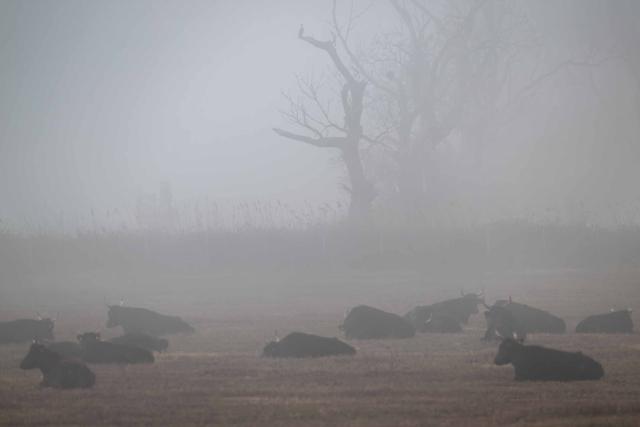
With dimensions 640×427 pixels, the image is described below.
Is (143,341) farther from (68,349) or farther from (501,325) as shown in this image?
(501,325)

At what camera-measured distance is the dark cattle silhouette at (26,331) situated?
19953 mm

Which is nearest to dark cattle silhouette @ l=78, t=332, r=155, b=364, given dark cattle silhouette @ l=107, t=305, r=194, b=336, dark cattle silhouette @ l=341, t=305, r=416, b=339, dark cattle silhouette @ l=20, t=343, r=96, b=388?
dark cattle silhouette @ l=20, t=343, r=96, b=388

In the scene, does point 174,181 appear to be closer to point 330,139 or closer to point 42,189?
point 42,189

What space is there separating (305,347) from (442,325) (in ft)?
14.5

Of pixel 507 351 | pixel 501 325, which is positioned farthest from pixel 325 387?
pixel 501 325

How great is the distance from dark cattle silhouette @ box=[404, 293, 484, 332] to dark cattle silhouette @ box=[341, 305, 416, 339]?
1.08 meters

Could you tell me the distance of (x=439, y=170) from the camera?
5222 centimetres

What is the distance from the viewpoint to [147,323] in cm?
2141

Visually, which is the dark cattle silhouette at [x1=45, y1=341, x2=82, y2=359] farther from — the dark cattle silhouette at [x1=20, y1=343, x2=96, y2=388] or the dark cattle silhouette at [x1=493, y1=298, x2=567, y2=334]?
the dark cattle silhouette at [x1=493, y1=298, x2=567, y2=334]

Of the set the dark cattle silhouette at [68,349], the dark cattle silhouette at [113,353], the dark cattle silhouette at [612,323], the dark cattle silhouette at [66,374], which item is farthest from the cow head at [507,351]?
the dark cattle silhouette at [68,349]

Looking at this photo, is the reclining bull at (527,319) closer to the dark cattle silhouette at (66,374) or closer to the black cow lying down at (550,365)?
the black cow lying down at (550,365)

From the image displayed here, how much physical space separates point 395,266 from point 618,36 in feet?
138

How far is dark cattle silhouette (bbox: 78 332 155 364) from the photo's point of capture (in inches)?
643

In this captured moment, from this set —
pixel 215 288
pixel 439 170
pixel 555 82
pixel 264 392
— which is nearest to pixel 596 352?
pixel 264 392
